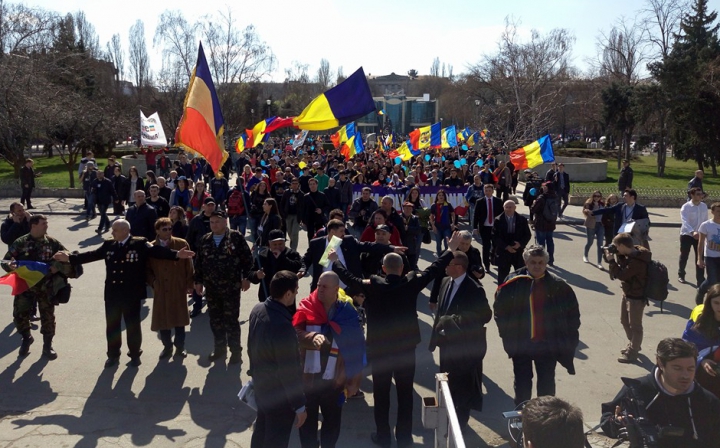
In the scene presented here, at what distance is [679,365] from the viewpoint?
10.9 ft

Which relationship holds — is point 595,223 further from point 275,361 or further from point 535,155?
point 275,361

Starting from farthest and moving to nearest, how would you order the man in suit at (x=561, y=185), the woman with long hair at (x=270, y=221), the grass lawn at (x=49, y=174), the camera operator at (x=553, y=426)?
the grass lawn at (x=49, y=174)
the man in suit at (x=561, y=185)
the woman with long hair at (x=270, y=221)
the camera operator at (x=553, y=426)

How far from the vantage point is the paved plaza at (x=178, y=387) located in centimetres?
510

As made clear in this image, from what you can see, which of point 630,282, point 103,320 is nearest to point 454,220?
point 630,282

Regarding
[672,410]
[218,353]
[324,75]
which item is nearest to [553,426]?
[672,410]

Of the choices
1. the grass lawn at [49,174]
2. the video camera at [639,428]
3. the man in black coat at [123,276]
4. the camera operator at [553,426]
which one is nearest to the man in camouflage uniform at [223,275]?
the man in black coat at [123,276]

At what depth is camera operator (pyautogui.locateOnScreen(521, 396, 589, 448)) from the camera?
2.13 m

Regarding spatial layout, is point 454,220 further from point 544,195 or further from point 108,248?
point 108,248

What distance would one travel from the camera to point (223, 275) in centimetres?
657

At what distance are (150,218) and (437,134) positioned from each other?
1750cm

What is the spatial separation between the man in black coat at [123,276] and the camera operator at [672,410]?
459cm

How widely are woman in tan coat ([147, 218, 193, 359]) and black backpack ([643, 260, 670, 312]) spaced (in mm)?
5008

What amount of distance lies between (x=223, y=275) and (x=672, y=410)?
456 centimetres

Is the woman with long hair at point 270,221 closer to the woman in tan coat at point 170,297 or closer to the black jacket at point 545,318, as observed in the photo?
the woman in tan coat at point 170,297
